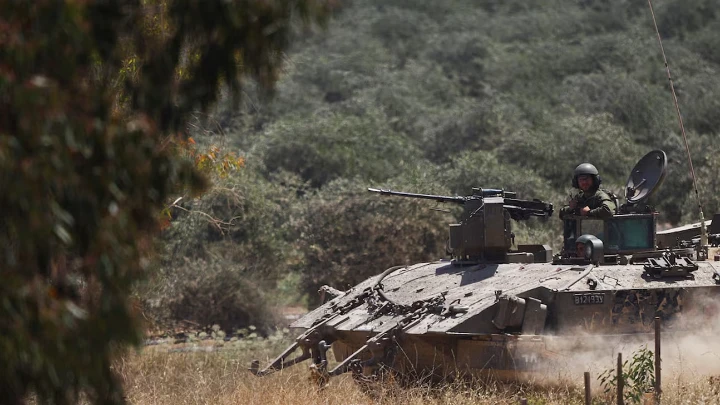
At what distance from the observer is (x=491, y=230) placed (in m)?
13.2

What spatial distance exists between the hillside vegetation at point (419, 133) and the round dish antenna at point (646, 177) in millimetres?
4598

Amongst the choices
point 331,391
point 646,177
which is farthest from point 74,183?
point 646,177

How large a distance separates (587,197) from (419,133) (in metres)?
A: 27.1

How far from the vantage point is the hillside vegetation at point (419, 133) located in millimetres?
23312

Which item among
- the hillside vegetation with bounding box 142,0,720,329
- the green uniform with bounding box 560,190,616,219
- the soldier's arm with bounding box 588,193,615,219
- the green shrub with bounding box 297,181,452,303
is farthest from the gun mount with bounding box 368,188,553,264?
the green shrub with bounding box 297,181,452,303

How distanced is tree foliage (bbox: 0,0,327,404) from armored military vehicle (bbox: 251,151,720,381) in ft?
18.9

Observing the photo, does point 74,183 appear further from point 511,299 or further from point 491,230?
point 491,230

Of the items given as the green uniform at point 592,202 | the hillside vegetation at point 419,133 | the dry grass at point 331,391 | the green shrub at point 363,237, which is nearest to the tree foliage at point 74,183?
the hillside vegetation at point 419,133

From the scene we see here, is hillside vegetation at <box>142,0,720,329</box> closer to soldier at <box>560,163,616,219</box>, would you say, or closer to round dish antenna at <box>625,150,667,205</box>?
soldier at <box>560,163,616,219</box>

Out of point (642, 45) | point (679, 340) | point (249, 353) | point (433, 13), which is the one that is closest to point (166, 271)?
point (249, 353)

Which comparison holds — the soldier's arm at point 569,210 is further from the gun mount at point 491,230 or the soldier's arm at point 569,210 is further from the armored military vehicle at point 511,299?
the gun mount at point 491,230

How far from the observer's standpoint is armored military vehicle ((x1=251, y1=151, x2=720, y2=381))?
11312 mm

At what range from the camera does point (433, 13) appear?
62656 mm

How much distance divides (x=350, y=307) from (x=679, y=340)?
11.9 feet
